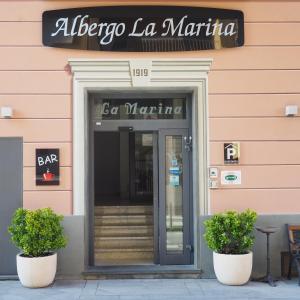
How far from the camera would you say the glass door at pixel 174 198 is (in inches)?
289

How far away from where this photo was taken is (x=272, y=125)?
6.96 m

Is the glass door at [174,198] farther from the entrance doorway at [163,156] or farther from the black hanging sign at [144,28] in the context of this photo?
the black hanging sign at [144,28]

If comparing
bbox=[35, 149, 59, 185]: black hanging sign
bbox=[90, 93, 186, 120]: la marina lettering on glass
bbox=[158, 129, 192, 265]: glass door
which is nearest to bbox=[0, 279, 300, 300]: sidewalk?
bbox=[158, 129, 192, 265]: glass door

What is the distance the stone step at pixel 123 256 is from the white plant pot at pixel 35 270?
132 cm

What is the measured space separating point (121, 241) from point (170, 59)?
3.64 m

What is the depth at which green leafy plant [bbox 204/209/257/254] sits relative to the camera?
20.6 feet

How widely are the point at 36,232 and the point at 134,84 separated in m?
2.63

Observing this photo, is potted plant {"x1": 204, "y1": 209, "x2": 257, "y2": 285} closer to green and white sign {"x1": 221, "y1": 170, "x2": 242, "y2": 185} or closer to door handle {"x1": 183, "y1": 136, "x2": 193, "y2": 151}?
green and white sign {"x1": 221, "y1": 170, "x2": 242, "y2": 185}

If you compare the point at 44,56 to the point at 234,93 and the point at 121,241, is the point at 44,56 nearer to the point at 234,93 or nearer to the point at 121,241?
the point at 234,93

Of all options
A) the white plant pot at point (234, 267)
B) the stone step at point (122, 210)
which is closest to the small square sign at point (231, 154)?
the white plant pot at point (234, 267)

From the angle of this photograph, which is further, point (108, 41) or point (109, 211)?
point (109, 211)

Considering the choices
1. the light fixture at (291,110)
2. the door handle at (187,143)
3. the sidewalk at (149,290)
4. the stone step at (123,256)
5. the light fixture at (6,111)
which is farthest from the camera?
the stone step at (123,256)

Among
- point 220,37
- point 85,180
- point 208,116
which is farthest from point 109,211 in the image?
point 220,37

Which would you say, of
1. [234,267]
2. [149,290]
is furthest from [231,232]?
[149,290]
